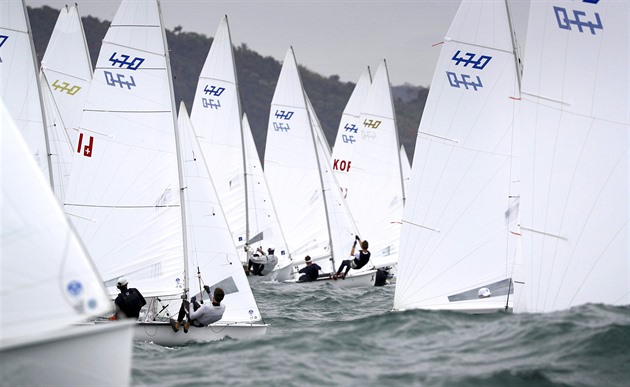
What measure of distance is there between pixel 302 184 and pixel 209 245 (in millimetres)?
11696

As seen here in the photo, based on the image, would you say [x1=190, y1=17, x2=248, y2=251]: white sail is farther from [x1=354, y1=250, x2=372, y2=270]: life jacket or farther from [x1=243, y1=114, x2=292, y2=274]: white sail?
[x1=354, y1=250, x2=372, y2=270]: life jacket

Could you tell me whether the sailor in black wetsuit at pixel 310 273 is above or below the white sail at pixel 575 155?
below

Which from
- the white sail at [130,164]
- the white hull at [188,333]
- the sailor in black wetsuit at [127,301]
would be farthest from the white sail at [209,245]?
the sailor in black wetsuit at [127,301]

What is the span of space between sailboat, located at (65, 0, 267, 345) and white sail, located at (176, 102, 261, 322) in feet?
0.05

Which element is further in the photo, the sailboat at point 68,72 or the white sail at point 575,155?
the sailboat at point 68,72

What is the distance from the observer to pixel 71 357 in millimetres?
6832

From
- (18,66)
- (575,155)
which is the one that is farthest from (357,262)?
(575,155)

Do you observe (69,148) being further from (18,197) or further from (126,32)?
(18,197)

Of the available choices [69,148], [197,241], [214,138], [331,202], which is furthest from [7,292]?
[214,138]

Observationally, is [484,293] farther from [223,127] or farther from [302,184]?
[223,127]

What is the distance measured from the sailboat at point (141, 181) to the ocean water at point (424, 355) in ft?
8.00

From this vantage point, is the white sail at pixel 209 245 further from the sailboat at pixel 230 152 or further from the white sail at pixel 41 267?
the sailboat at pixel 230 152

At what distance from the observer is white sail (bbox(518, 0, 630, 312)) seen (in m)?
9.70

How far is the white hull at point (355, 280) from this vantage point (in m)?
22.0
